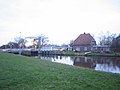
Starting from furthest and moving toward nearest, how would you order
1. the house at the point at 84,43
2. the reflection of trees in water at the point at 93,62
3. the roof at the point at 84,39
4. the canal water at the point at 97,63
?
the roof at the point at 84,39 < the house at the point at 84,43 < the reflection of trees in water at the point at 93,62 < the canal water at the point at 97,63

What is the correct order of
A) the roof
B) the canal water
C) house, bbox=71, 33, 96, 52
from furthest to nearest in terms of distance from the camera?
the roof
house, bbox=71, 33, 96, 52
the canal water

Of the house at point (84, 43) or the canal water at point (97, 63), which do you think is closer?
the canal water at point (97, 63)

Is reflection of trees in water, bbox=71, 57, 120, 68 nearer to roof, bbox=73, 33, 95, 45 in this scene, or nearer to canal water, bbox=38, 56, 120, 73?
canal water, bbox=38, 56, 120, 73

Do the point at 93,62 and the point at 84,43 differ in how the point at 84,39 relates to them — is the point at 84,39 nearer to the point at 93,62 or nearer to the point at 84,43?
the point at 84,43

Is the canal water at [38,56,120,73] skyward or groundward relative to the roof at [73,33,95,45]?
groundward

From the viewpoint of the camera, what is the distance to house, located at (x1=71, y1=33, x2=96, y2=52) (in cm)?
8188

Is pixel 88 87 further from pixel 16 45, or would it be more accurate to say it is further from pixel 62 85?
pixel 16 45

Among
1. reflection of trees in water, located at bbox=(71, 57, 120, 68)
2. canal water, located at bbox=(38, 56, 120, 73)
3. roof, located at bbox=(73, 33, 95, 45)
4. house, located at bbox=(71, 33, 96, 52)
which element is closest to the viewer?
canal water, located at bbox=(38, 56, 120, 73)

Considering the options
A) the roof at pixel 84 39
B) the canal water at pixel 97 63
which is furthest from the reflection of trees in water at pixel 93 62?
the roof at pixel 84 39

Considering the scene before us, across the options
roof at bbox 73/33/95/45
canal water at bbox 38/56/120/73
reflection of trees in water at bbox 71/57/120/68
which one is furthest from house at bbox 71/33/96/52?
canal water at bbox 38/56/120/73

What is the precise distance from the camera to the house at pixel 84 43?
269 ft

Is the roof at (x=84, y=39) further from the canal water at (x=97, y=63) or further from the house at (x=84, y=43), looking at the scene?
the canal water at (x=97, y=63)

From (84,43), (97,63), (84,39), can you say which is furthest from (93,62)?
(84,39)

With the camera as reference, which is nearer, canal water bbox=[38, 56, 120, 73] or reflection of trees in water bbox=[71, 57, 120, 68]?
canal water bbox=[38, 56, 120, 73]
